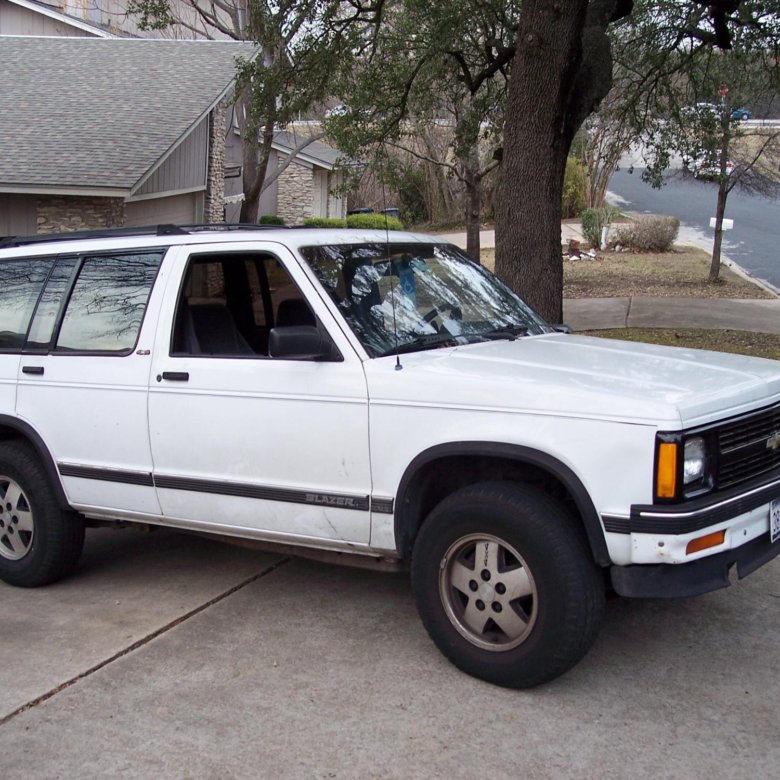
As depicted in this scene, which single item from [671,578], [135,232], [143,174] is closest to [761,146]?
[143,174]

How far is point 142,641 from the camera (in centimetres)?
491

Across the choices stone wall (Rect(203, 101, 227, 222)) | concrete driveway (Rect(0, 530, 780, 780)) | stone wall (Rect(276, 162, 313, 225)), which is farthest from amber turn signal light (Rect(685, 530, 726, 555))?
stone wall (Rect(276, 162, 313, 225))

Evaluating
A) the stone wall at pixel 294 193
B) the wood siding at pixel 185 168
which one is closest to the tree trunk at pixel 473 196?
the wood siding at pixel 185 168

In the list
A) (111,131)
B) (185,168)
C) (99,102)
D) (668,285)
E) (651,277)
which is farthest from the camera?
(651,277)

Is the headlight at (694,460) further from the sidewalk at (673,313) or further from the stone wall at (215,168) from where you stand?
the stone wall at (215,168)

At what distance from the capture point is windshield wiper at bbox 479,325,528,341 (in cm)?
511

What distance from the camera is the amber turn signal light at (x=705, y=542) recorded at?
3.92 metres

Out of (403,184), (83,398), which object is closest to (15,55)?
(403,184)

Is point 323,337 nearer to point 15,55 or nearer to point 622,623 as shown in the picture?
point 622,623

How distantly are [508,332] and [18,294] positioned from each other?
2.79 meters

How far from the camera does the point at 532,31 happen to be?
373 inches

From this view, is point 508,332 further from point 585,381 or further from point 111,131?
point 111,131

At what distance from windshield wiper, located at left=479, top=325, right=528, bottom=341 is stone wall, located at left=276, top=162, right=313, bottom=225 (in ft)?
90.4

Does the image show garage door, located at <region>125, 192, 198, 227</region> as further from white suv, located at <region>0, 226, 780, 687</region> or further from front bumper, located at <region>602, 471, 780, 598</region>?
front bumper, located at <region>602, 471, 780, 598</region>
